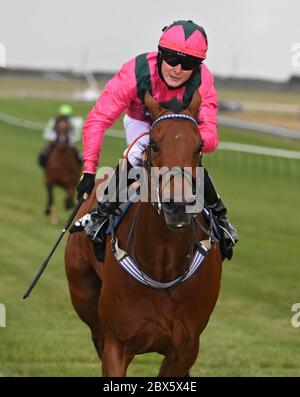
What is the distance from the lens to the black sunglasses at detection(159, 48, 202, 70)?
5730 millimetres

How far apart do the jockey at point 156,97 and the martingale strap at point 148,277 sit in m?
0.40

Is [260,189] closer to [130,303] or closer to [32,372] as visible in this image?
[32,372]

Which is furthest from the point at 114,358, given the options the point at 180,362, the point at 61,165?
the point at 61,165

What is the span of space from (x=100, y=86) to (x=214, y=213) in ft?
256

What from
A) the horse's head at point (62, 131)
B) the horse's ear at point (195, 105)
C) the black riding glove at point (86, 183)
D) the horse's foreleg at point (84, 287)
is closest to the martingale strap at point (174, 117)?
the horse's ear at point (195, 105)

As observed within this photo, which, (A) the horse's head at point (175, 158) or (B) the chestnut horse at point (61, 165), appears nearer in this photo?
(A) the horse's head at point (175, 158)

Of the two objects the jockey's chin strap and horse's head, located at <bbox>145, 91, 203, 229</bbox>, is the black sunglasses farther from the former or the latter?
the jockey's chin strap

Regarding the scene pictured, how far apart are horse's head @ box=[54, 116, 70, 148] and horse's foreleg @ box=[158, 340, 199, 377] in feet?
49.3

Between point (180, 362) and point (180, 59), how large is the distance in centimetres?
195

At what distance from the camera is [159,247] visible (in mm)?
5906

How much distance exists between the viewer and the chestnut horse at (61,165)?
69.6 ft

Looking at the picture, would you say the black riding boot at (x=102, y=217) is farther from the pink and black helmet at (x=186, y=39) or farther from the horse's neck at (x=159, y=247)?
the pink and black helmet at (x=186, y=39)

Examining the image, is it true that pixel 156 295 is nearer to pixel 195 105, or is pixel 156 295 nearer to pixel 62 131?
pixel 195 105

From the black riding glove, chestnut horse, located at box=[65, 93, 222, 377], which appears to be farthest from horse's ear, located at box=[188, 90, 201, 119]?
the black riding glove
